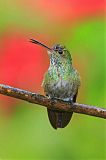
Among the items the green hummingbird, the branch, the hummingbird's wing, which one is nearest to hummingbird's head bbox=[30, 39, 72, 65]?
the green hummingbird

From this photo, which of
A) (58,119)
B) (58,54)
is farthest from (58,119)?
(58,54)

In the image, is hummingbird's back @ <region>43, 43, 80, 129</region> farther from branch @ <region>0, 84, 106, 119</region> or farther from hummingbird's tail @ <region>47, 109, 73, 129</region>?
branch @ <region>0, 84, 106, 119</region>

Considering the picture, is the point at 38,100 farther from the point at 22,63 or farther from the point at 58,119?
the point at 22,63

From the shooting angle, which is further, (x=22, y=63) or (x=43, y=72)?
(x=22, y=63)

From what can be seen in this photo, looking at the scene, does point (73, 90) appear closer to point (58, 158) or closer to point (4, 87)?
point (4, 87)

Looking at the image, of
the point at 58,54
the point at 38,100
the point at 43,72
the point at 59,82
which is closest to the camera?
the point at 38,100

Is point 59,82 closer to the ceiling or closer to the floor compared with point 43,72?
closer to the floor
